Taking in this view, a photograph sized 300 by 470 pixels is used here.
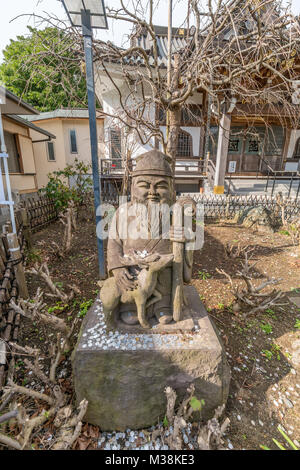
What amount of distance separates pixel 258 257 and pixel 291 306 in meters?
1.61

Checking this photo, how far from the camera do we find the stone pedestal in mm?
1887

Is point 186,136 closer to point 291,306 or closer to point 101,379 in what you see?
point 291,306

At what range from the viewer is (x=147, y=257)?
2.07m

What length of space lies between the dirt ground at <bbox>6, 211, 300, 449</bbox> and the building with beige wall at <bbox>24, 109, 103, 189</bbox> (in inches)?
381

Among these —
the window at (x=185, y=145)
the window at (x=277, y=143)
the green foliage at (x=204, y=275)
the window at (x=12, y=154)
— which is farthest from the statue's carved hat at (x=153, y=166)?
the window at (x=277, y=143)

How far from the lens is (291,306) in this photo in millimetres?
3535

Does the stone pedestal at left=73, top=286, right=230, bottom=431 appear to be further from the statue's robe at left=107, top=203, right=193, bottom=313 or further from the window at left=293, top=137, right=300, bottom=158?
the window at left=293, top=137, right=300, bottom=158

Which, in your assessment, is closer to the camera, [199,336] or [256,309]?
[199,336]

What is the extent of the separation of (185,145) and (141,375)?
35.5 ft

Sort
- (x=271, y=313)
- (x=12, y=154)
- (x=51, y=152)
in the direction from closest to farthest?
1. (x=271, y=313)
2. (x=12, y=154)
3. (x=51, y=152)

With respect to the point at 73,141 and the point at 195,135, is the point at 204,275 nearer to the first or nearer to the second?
the point at 195,135

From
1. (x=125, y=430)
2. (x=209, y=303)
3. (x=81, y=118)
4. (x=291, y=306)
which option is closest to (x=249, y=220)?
(x=291, y=306)

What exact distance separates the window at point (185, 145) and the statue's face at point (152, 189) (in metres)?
9.72

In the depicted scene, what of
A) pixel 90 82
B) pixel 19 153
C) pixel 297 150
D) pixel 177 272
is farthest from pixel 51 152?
pixel 297 150
